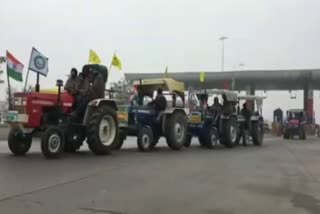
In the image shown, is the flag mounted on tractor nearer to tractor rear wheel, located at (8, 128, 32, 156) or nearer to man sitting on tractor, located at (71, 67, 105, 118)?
man sitting on tractor, located at (71, 67, 105, 118)

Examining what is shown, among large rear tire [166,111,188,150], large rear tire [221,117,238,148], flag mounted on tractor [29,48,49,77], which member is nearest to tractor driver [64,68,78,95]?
flag mounted on tractor [29,48,49,77]

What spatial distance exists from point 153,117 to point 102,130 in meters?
4.39

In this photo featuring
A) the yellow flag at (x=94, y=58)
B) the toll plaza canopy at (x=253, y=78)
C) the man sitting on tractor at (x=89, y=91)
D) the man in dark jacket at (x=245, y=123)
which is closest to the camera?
the man sitting on tractor at (x=89, y=91)

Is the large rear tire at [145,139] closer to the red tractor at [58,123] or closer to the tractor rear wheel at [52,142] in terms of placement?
the red tractor at [58,123]

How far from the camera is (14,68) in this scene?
1531cm

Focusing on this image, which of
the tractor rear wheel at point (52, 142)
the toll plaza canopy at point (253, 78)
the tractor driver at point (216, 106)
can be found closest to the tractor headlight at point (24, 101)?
the tractor rear wheel at point (52, 142)

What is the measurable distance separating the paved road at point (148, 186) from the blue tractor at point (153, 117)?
317cm

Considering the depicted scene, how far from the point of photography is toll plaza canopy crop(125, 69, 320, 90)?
50719mm

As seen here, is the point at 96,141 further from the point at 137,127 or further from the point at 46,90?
the point at 137,127

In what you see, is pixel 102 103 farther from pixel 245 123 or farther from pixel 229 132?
pixel 245 123

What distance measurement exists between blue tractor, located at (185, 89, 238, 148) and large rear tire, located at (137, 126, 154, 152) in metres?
4.51

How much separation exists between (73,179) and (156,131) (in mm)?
9573

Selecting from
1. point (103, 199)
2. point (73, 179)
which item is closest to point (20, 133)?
point (73, 179)

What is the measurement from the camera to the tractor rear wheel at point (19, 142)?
568 inches
